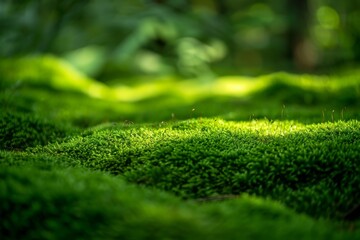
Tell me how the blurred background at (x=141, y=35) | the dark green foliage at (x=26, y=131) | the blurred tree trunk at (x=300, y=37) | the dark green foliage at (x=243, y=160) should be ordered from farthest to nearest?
1. the blurred tree trunk at (x=300, y=37)
2. the blurred background at (x=141, y=35)
3. the dark green foliage at (x=26, y=131)
4. the dark green foliage at (x=243, y=160)

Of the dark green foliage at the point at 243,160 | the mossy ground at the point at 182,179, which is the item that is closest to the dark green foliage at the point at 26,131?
the mossy ground at the point at 182,179

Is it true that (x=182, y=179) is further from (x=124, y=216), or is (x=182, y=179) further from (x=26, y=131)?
(x=26, y=131)

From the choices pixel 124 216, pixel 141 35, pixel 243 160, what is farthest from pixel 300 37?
pixel 124 216

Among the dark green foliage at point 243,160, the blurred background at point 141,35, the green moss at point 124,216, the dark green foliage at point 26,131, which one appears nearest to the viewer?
the green moss at point 124,216

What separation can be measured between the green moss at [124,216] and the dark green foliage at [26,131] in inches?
37.9

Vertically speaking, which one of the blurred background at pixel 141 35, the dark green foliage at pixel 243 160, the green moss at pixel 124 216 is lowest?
the green moss at pixel 124 216

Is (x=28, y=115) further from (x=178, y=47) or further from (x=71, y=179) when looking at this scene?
(x=178, y=47)

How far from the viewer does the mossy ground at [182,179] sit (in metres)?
1.59

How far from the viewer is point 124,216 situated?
1.59m

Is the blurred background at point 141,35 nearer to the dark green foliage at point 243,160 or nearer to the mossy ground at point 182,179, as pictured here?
the mossy ground at point 182,179

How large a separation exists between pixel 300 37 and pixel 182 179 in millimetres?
7758

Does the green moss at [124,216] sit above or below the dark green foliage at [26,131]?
below

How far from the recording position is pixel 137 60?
7219 millimetres

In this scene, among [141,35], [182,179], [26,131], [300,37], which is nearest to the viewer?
[182,179]
